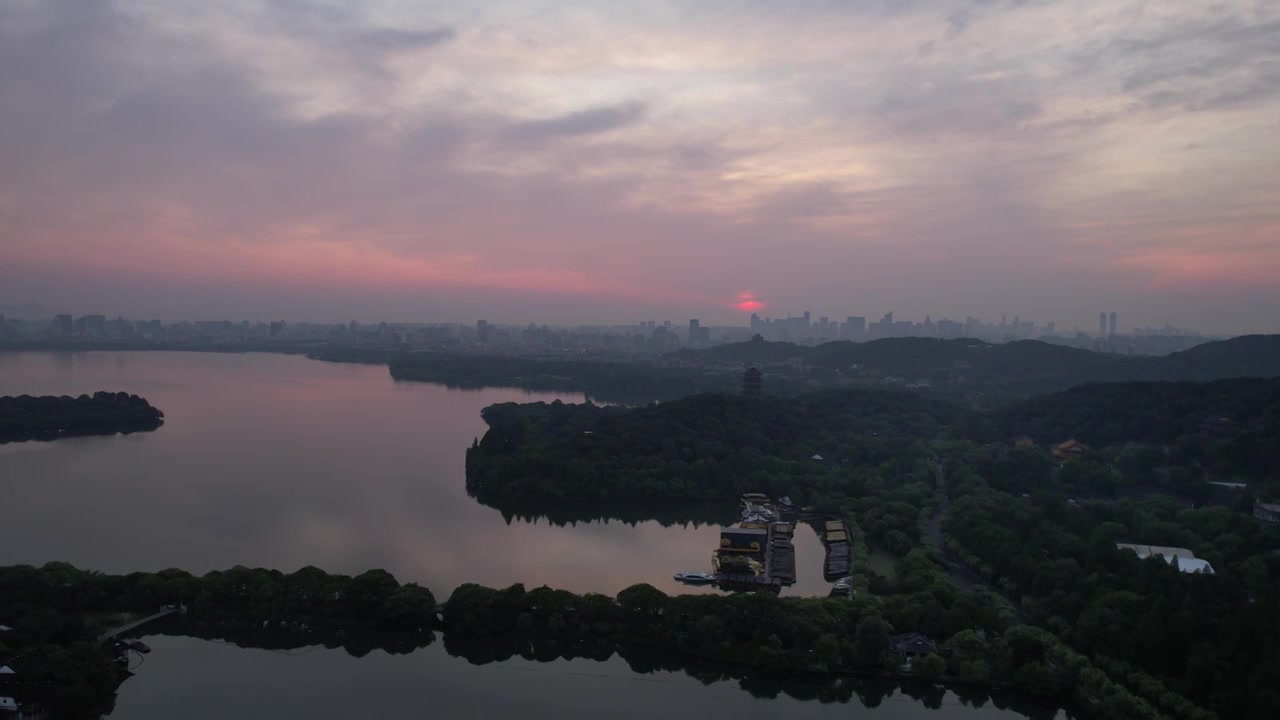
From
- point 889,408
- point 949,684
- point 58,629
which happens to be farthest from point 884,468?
point 58,629

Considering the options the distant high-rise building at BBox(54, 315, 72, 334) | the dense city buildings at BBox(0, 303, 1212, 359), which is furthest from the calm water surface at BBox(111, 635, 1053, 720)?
the distant high-rise building at BBox(54, 315, 72, 334)

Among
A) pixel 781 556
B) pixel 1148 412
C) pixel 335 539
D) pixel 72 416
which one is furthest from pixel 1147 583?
pixel 72 416

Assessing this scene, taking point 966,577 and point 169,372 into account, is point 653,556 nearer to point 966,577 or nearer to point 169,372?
point 966,577

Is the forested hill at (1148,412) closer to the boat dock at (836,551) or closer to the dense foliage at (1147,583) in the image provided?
the dense foliage at (1147,583)

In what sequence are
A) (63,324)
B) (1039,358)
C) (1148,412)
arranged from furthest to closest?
(63,324) < (1039,358) < (1148,412)

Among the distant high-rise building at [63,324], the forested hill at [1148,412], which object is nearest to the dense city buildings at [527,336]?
the distant high-rise building at [63,324]

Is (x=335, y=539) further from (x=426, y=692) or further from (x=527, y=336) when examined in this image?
(x=527, y=336)
